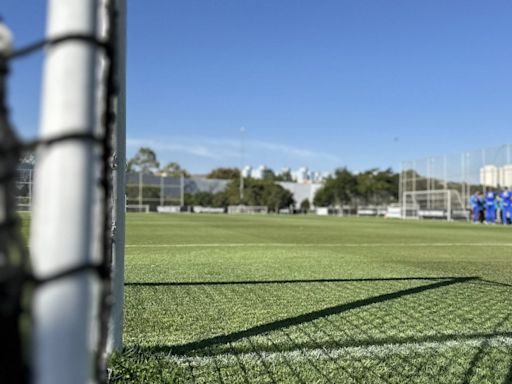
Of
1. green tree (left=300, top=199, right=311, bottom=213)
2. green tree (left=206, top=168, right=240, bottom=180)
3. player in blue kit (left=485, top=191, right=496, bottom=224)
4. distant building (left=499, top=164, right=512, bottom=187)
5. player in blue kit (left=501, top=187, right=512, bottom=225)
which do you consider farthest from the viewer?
green tree (left=206, top=168, right=240, bottom=180)

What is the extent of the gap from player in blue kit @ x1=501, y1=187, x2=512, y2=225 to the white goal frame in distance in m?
27.4

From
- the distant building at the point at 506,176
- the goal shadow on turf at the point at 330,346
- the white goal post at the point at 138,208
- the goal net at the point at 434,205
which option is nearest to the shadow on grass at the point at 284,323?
the goal shadow on turf at the point at 330,346

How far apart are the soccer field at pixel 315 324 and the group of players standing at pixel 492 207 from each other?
2024 centimetres

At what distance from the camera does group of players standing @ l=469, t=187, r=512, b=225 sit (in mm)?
25844

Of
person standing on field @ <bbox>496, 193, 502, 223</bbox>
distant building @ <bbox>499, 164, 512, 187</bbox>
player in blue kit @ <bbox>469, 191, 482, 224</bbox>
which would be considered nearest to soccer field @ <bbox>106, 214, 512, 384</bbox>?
person standing on field @ <bbox>496, 193, 502, 223</bbox>

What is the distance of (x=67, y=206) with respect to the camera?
0.73 metres

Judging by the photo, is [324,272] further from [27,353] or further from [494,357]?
[27,353]

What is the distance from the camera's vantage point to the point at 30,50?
82 cm

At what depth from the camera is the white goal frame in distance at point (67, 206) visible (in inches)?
27.5

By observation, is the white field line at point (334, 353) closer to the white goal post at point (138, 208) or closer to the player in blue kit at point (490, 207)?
the player in blue kit at point (490, 207)

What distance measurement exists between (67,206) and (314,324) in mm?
3335

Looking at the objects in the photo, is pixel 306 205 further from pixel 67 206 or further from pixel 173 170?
pixel 67 206

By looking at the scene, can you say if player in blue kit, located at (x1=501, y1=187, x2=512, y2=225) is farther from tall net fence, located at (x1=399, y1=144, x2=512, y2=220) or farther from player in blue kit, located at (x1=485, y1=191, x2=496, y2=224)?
tall net fence, located at (x1=399, y1=144, x2=512, y2=220)

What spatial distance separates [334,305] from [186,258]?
4.37 m
